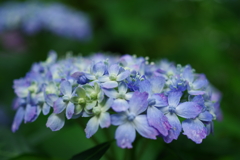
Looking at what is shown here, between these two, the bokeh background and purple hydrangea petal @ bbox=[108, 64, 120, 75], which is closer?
purple hydrangea petal @ bbox=[108, 64, 120, 75]

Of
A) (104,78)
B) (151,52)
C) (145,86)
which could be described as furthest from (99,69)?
(151,52)

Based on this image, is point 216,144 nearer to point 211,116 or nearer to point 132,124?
point 211,116

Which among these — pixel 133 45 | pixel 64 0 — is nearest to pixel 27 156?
pixel 133 45

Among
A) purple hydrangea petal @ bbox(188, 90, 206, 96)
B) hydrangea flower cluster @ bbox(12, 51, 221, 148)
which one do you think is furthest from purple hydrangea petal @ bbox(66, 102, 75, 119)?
purple hydrangea petal @ bbox(188, 90, 206, 96)

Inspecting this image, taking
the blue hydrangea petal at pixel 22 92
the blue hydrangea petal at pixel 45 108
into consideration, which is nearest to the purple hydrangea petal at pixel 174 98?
the blue hydrangea petal at pixel 45 108

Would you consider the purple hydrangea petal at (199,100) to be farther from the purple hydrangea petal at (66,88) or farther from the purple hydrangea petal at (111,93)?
the purple hydrangea petal at (66,88)

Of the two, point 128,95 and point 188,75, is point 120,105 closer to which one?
point 128,95

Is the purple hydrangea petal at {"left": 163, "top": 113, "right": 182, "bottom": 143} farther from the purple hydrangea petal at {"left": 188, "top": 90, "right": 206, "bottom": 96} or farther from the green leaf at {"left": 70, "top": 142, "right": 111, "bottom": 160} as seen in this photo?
the green leaf at {"left": 70, "top": 142, "right": 111, "bottom": 160}
